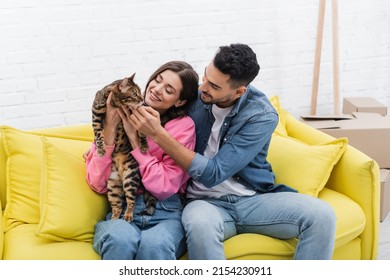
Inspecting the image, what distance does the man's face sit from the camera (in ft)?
6.30

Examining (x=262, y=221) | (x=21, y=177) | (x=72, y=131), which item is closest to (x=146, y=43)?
(x=72, y=131)

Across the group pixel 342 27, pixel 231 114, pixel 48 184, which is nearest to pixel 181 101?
pixel 231 114

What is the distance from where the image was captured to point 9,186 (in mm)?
2139

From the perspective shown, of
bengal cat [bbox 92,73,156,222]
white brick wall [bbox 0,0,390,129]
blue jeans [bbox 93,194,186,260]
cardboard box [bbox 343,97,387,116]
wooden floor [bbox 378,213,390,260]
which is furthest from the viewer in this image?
cardboard box [bbox 343,97,387,116]

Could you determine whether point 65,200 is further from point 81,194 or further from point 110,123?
point 110,123

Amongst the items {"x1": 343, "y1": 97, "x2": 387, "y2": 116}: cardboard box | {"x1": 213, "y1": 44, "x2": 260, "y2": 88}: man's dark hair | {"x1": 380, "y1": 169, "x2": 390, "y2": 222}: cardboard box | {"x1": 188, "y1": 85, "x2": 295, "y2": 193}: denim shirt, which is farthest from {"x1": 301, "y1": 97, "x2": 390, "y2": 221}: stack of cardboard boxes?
{"x1": 213, "y1": 44, "x2": 260, "y2": 88}: man's dark hair

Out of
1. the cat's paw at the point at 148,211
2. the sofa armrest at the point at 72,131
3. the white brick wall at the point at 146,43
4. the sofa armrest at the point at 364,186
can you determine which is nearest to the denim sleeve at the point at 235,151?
the cat's paw at the point at 148,211

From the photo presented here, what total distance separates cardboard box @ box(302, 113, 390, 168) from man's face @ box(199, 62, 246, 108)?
0.99 metres

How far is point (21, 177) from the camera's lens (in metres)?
2.14

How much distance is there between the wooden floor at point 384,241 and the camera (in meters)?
2.46

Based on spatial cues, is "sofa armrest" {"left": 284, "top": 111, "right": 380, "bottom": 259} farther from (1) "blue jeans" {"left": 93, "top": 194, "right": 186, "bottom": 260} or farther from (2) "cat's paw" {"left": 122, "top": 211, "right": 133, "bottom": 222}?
(2) "cat's paw" {"left": 122, "top": 211, "right": 133, "bottom": 222}

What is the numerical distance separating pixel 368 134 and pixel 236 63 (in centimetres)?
119

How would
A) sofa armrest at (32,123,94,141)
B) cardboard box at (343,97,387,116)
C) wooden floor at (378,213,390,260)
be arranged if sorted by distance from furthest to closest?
cardboard box at (343,97,387,116) < wooden floor at (378,213,390,260) < sofa armrest at (32,123,94,141)

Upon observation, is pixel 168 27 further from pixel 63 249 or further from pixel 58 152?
pixel 63 249
